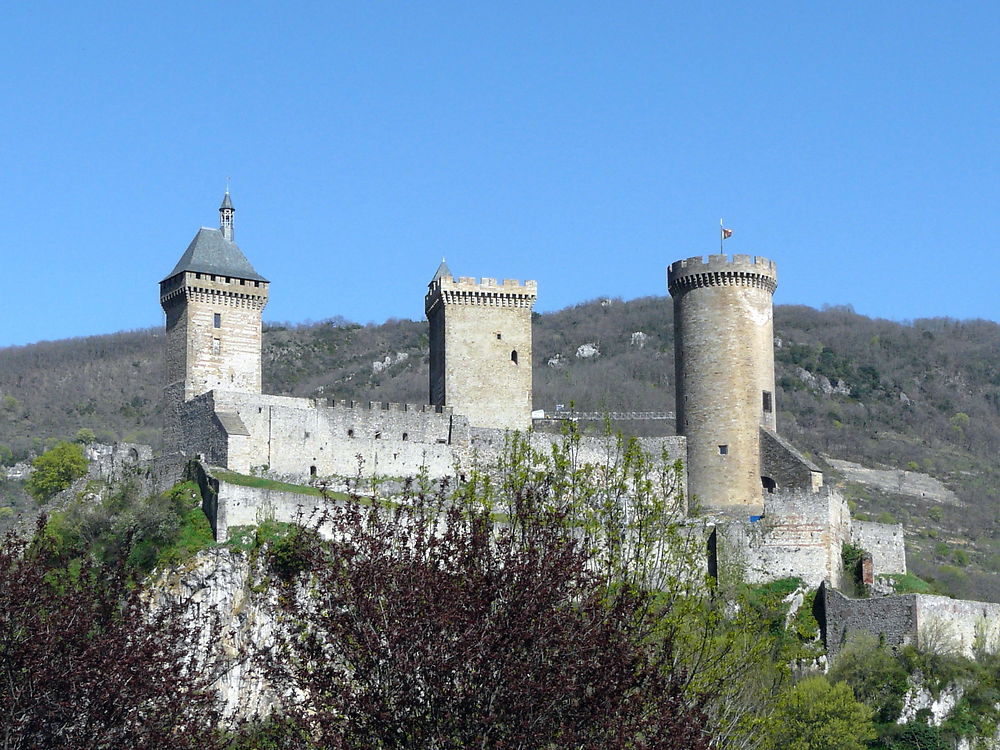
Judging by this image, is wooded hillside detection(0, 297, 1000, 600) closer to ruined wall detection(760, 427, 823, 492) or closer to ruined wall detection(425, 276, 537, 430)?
ruined wall detection(425, 276, 537, 430)

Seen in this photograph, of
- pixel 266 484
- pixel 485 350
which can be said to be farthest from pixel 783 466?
pixel 266 484

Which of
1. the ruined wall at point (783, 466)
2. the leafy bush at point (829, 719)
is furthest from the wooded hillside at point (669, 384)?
the leafy bush at point (829, 719)

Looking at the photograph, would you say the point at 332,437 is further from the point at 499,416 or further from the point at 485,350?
the point at 485,350

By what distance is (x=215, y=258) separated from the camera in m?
46.6

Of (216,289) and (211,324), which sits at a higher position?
(216,289)

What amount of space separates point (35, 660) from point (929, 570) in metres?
49.8

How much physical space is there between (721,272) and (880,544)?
329 inches

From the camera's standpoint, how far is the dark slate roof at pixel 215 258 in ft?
151

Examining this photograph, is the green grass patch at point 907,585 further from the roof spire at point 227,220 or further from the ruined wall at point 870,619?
the roof spire at point 227,220

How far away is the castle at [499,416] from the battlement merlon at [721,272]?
3 centimetres

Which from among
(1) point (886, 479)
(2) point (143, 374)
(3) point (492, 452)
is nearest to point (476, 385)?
(3) point (492, 452)

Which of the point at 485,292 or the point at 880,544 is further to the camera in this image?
the point at 485,292

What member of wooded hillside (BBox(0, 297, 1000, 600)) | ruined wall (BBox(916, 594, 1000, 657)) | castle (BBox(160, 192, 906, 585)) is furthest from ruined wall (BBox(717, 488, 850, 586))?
wooded hillside (BBox(0, 297, 1000, 600))

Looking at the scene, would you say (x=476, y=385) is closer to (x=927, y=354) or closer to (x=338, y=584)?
(x=338, y=584)
